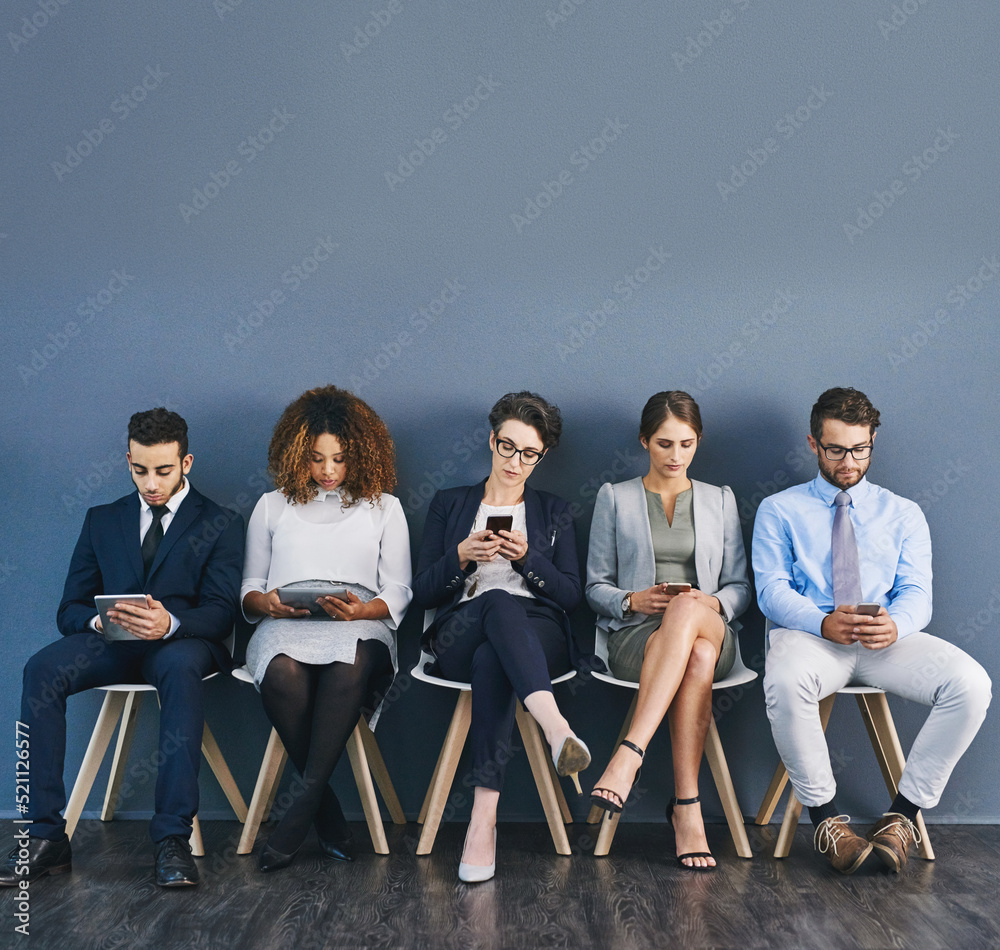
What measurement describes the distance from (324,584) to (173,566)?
1.49 ft

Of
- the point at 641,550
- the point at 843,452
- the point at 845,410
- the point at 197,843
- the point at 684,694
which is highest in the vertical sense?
the point at 845,410

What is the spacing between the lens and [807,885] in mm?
2195

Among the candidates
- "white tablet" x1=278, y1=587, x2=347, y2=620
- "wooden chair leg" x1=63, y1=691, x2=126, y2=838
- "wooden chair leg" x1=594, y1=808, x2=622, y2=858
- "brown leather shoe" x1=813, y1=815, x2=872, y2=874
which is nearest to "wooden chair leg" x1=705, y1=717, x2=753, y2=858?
"brown leather shoe" x1=813, y1=815, x2=872, y2=874

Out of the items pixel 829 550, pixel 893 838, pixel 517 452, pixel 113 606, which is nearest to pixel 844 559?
pixel 829 550

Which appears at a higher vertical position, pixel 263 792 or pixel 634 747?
pixel 634 747

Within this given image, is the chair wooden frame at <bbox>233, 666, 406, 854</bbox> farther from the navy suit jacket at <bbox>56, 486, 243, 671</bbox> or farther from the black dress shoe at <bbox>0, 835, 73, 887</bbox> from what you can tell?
the black dress shoe at <bbox>0, 835, 73, 887</bbox>

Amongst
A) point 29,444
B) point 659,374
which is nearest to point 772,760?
point 659,374

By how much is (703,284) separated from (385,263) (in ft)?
3.69

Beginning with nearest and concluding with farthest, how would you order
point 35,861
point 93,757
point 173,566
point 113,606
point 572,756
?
1. point 572,756
2. point 35,861
3. point 113,606
4. point 93,757
5. point 173,566

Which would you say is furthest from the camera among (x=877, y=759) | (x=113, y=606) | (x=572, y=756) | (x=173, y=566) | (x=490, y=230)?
(x=490, y=230)

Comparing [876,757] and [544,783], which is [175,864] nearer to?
[544,783]

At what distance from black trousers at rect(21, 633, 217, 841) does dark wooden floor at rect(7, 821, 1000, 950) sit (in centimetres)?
19

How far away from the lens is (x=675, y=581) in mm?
2709

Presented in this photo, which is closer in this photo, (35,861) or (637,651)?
(35,861)
